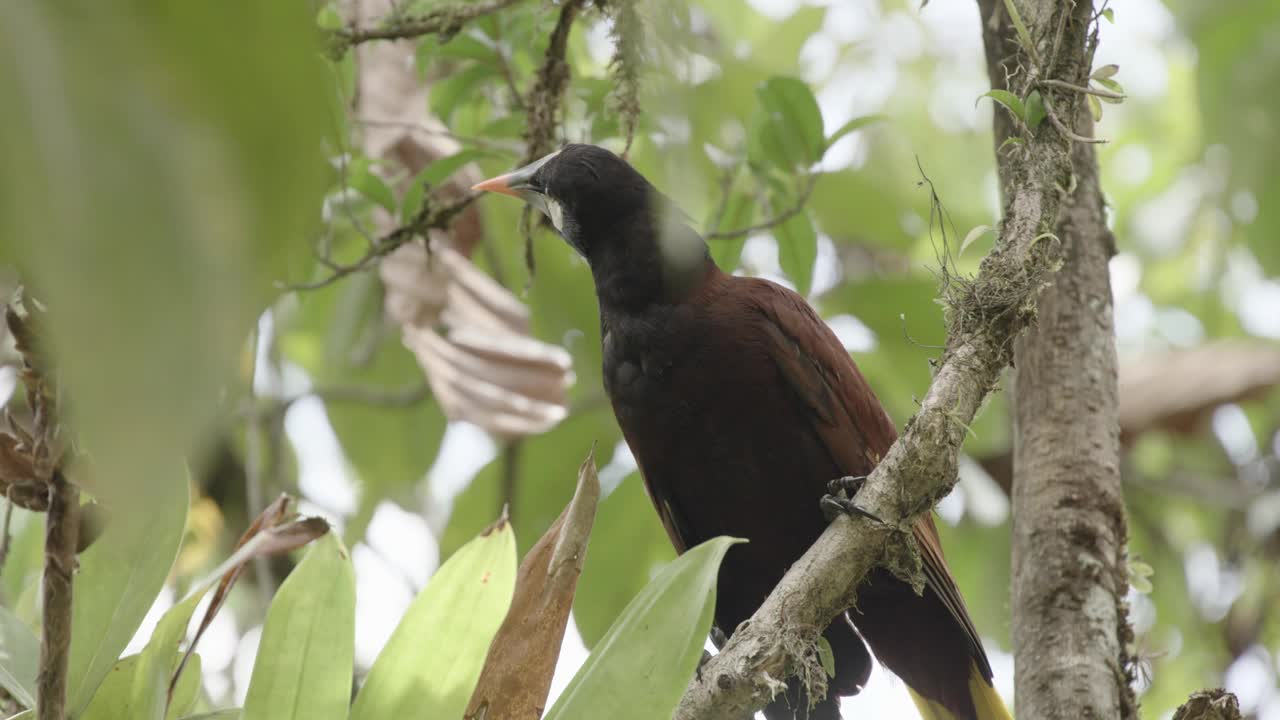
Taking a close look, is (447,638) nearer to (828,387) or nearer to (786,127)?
(828,387)

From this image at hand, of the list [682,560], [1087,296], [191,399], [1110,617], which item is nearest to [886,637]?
[1110,617]

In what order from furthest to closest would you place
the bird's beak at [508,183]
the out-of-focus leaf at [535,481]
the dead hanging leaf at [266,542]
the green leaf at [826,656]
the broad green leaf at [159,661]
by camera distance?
1. the out-of-focus leaf at [535,481]
2. the bird's beak at [508,183]
3. the green leaf at [826,656]
4. the broad green leaf at [159,661]
5. the dead hanging leaf at [266,542]

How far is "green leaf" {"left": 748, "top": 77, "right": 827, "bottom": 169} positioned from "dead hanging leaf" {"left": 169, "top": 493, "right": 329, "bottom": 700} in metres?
1.22

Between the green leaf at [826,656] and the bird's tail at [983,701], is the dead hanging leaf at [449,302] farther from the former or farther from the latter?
the bird's tail at [983,701]

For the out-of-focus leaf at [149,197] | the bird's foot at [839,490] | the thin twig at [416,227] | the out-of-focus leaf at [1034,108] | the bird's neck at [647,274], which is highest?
the out-of-focus leaf at [1034,108]

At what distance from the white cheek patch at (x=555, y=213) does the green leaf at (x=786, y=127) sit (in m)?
0.45

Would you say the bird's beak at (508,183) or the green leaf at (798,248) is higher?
the green leaf at (798,248)

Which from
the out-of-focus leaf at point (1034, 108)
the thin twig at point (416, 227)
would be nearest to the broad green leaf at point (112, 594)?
the thin twig at point (416, 227)

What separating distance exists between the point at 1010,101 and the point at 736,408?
891 millimetres

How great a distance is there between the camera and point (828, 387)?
245 cm

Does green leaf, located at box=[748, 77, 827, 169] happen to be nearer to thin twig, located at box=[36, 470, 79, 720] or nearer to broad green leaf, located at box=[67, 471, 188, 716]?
broad green leaf, located at box=[67, 471, 188, 716]

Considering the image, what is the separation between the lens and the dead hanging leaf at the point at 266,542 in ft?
4.25

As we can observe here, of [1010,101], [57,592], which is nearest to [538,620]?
[57,592]

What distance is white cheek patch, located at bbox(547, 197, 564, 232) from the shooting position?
8.67 feet
